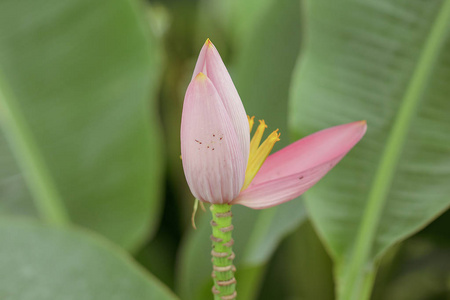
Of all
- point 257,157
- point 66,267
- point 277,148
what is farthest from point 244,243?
point 257,157

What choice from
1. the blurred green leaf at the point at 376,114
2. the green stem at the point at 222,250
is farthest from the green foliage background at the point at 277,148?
the green stem at the point at 222,250

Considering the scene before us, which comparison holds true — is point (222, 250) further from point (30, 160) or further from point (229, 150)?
point (30, 160)

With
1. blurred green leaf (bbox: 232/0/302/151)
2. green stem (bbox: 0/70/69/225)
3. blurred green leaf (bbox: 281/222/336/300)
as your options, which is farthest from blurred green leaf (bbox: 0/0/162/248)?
blurred green leaf (bbox: 281/222/336/300)

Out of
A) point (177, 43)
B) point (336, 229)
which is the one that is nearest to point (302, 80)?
point (336, 229)

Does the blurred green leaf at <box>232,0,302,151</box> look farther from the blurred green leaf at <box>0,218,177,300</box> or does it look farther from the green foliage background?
the blurred green leaf at <box>0,218,177,300</box>

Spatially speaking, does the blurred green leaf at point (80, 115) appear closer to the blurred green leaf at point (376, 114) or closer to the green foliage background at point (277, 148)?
the green foliage background at point (277, 148)

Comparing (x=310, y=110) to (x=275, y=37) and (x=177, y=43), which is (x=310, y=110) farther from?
(x=177, y=43)
